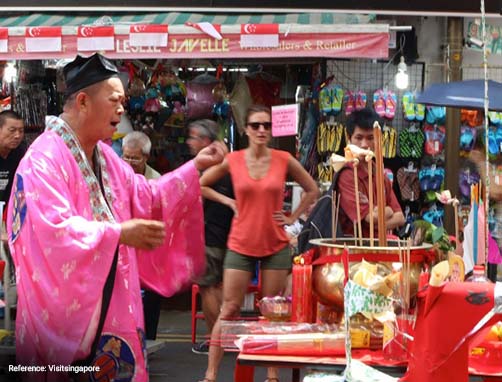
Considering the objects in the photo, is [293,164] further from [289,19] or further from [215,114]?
[215,114]

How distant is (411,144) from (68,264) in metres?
7.02

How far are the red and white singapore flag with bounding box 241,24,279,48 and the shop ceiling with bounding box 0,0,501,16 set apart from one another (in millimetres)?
873

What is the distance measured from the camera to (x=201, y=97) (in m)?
10.5

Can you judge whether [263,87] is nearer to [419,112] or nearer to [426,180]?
[419,112]

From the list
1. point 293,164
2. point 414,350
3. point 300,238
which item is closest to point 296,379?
point 300,238

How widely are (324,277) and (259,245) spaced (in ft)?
7.05

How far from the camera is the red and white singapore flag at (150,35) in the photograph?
30.0ft

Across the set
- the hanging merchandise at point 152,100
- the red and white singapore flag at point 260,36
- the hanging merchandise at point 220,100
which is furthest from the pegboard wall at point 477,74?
the hanging merchandise at point 152,100

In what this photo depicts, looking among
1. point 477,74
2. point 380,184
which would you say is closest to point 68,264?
point 380,184

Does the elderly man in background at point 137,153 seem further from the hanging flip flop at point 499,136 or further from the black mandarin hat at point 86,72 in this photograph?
the hanging flip flop at point 499,136

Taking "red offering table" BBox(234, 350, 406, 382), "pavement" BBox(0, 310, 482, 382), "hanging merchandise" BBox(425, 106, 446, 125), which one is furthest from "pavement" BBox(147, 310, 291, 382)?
"red offering table" BBox(234, 350, 406, 382)

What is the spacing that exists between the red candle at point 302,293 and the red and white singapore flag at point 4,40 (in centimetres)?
573

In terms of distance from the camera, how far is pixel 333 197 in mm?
5375

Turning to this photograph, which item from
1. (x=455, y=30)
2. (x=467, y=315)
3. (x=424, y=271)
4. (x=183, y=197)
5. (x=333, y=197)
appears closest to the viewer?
(x=467, y=315)
